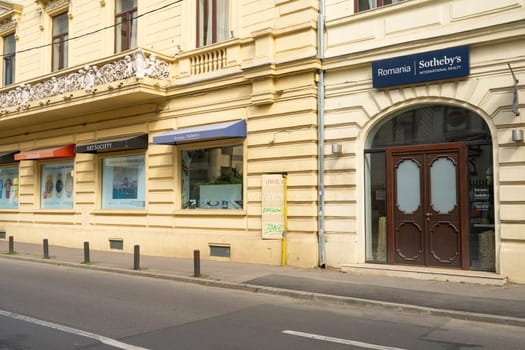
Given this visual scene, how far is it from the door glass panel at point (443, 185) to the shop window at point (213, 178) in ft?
17.5

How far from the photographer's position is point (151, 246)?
1619 cm

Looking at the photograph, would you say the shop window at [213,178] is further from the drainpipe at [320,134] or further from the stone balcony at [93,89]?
the drainpipe at [320,134]

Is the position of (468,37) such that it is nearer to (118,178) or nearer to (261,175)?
(261,175)

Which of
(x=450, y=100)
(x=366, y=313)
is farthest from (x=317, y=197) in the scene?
(x=366, y=313)

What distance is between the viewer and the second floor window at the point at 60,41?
2017 cm

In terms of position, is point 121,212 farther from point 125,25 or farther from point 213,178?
point 125,25

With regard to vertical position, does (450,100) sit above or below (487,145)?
above

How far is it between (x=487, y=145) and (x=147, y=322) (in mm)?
7868

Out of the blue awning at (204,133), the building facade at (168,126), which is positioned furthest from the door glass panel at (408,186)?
the blue awning at (204,133)

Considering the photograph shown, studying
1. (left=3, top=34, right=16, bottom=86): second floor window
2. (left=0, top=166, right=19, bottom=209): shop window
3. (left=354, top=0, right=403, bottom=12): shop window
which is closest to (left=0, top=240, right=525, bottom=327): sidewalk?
(left=354, top=0, right=403, bottom=12): shop window

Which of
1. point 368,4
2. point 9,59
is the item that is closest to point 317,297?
point 368,4

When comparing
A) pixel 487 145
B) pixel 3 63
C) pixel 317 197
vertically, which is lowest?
pixel 317 197

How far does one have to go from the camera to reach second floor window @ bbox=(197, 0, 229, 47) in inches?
610

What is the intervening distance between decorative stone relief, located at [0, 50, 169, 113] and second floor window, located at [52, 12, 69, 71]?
164 cm
